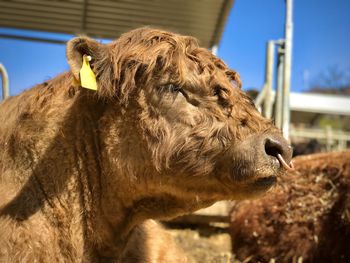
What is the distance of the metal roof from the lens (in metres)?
6.95

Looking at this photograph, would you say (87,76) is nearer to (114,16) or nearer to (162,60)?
(162,60)

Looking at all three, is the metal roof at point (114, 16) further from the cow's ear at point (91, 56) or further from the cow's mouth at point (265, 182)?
the cow's mouth at point (265, 182)

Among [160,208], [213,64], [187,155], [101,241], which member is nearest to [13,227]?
[101,241]

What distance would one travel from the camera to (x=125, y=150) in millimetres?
3047

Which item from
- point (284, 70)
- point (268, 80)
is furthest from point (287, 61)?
point (268, 80)

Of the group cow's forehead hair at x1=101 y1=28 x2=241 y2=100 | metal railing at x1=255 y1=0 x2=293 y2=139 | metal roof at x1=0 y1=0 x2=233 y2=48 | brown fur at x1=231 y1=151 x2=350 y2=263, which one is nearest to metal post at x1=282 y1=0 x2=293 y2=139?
metal railing at x1=255 y1=0 x2=293 y2=139

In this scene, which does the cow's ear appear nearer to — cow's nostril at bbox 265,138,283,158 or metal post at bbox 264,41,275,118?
cow's nostril at bbox 265,138,283,158

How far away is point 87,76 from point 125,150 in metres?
0.46

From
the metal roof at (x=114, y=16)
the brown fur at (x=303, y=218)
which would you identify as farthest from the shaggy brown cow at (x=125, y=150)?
the metal roof at (x=114, y=16)

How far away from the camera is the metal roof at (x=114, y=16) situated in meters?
6.95

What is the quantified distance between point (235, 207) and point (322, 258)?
1366 mm


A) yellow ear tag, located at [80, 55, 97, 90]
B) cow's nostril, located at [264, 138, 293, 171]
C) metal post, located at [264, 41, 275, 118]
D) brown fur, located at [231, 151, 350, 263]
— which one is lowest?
brown fur, located at [231, 151, 350, 263]

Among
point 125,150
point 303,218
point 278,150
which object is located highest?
point 278,150

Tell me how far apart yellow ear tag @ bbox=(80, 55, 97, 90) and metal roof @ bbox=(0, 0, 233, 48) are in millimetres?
4010
